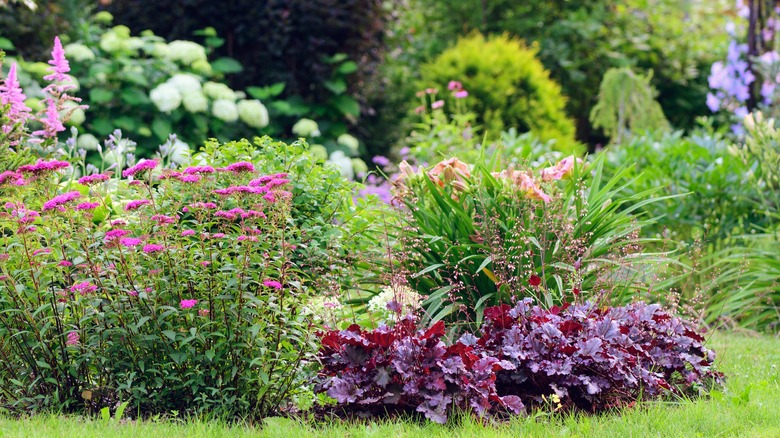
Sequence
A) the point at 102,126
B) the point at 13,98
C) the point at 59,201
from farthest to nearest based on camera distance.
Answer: the point at 102,126 < the point at 13,98 < the point at 59,201

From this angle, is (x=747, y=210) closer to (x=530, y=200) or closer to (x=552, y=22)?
(x=530, y=200)

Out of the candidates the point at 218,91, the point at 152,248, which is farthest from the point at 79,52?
the point at 152,248

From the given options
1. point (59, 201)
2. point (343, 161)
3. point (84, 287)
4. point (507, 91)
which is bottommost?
point (343, 161)

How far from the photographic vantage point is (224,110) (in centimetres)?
817

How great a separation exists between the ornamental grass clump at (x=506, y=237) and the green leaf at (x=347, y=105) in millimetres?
4903

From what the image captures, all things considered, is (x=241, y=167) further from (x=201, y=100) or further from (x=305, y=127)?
(x=305, y=127)

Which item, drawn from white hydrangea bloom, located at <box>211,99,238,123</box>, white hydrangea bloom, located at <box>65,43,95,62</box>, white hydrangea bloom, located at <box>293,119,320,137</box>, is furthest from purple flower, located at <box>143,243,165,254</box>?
white hydrangea bloom, located at <box>293,119,320,137</box>

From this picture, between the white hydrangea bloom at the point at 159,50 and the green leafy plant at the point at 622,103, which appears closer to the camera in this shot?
the white hydrangea bloom at the point at 159,50

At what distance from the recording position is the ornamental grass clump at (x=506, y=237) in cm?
411

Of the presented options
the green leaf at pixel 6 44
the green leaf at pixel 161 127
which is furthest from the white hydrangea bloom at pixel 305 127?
the green leaf at pixel 6 44

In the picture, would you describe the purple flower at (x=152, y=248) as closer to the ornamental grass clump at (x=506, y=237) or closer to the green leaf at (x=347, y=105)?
the ornamental grass clump at (x=506, y=237)

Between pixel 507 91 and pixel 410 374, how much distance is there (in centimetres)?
723

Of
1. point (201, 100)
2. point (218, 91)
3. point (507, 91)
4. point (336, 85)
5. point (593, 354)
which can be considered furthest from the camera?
point (507, 91)

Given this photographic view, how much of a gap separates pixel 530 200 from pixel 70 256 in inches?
83.2
